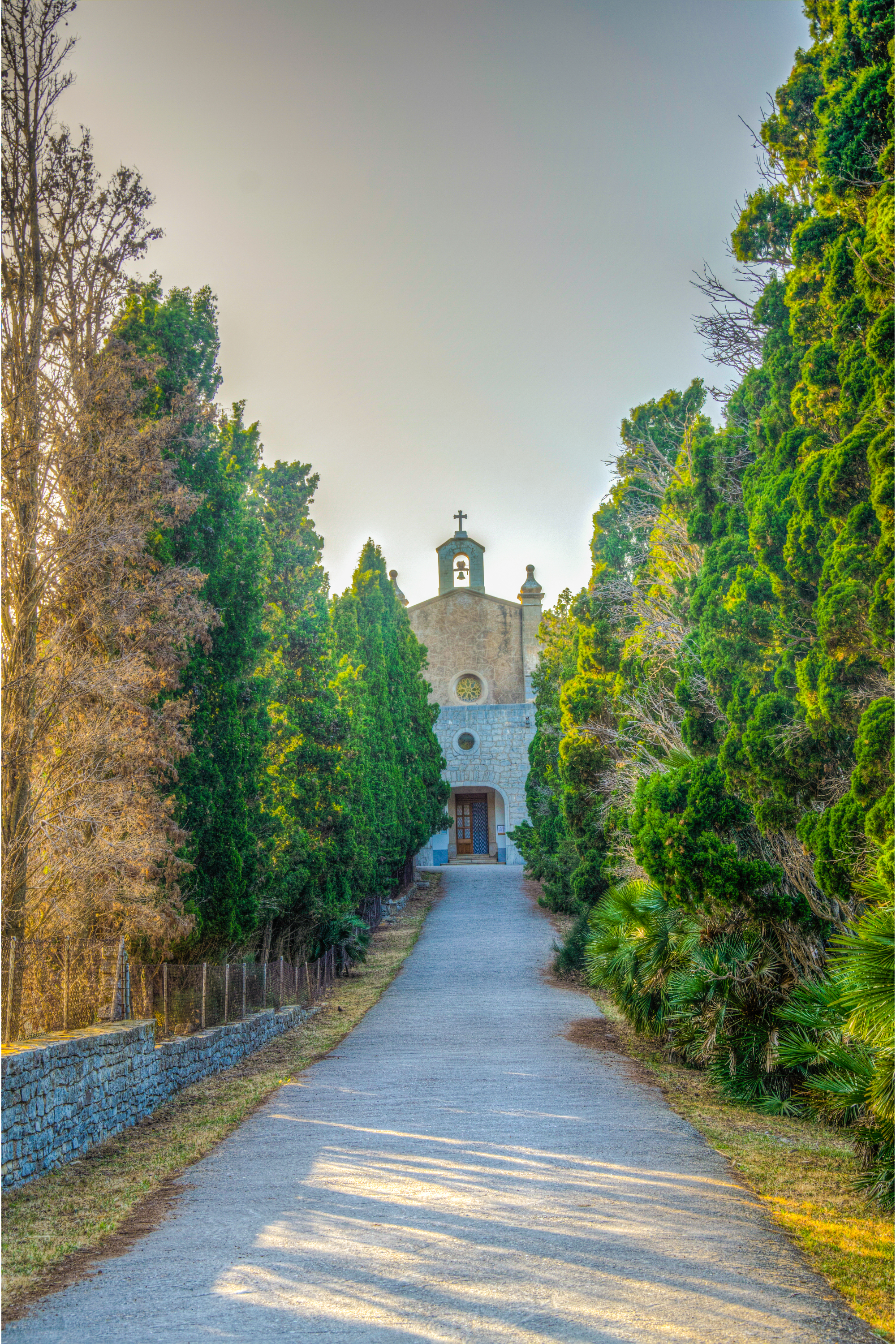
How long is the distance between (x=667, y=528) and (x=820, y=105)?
5179mm

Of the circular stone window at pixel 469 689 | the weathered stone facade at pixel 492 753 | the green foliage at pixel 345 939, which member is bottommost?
the green foliage at pixel 345 939

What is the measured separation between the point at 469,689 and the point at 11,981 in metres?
34.0

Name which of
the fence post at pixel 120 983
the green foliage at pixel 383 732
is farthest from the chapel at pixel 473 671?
the fence post at pixel 120 983

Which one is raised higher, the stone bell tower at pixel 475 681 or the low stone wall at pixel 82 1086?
the stone bell tower at pixel 475 681

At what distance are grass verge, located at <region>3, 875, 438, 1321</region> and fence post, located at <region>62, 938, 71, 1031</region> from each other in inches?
34.4

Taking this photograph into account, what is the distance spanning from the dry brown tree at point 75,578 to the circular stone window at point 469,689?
31.4m

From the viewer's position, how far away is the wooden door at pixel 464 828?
3941 centimetres

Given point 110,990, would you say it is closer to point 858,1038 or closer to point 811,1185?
point 811,1185

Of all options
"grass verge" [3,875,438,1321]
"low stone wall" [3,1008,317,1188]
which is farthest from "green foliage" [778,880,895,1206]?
"low stone wall" [3,1008,317,1188]

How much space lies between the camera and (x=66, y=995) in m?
7.20

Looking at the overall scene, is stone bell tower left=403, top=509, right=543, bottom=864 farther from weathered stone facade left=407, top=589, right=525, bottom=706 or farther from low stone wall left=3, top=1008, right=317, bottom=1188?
low stone wall left=3, top=1008, right=317, bottom=1188

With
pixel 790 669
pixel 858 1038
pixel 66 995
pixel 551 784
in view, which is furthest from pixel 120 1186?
pixel 551 784

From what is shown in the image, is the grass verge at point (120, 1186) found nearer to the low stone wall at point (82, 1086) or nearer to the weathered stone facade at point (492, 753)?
the low stone wall at point (82, 1086)

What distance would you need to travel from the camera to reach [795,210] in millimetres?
8625
